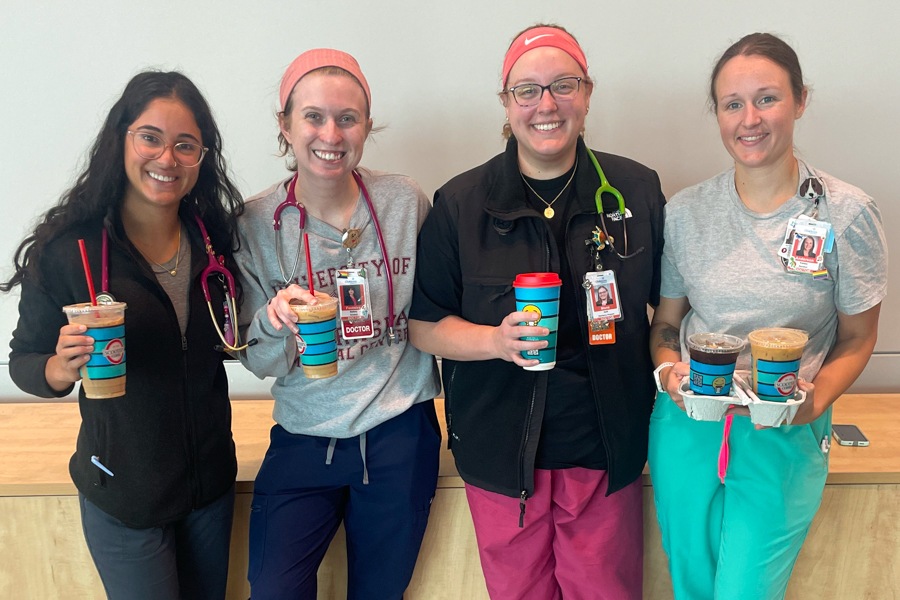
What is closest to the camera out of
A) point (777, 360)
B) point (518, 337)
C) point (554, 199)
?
point (777, 360)

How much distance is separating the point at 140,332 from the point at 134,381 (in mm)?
126

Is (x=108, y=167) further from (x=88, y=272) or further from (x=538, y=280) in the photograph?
(x=538, y=280)

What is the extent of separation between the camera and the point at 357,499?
74.6 inches

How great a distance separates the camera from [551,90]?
161 centimetres

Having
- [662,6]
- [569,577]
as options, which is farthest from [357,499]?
[662,6]

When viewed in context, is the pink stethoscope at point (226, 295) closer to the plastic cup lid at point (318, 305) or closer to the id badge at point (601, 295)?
the plastic cup lid at point (318, 305)

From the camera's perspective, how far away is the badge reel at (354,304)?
176cm

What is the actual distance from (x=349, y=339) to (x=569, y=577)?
916 millimetres

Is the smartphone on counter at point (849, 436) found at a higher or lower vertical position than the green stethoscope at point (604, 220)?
lower

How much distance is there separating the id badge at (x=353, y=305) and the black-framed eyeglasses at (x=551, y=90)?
650 mm

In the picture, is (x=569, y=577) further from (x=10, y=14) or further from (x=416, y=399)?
(x=10, y=14)

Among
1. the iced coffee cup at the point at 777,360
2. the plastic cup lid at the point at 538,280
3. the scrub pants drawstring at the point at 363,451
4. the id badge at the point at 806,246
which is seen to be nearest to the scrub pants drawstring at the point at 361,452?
the scrub pants drawstring at the point at 363,451

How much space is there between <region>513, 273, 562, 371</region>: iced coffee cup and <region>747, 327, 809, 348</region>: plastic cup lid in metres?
0.45

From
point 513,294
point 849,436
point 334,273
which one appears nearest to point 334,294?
point 334,273
